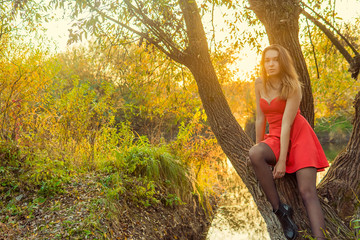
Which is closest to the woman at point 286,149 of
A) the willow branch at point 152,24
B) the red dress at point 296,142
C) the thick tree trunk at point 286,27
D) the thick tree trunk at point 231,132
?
the red dress at point 296,142

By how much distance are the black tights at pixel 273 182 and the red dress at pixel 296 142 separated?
6cm


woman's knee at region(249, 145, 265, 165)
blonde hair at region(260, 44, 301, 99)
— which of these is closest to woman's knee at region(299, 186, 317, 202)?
A: woman's knee at region(249, 145, 265, 165)

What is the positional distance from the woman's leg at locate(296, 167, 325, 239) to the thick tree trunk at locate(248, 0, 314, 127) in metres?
1.05

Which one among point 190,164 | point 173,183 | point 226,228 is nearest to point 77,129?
point 173,183

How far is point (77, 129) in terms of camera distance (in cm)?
514

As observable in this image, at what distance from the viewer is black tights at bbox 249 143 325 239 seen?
268 centimetres

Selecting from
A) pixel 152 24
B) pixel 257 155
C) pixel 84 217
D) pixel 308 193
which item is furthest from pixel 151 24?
pixel 308 193

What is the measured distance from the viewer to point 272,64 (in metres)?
3.04

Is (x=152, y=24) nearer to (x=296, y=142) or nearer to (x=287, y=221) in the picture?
(x=296, y=142)

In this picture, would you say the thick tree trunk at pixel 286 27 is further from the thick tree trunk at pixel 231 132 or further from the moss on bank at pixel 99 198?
the moss on bank at pixel 99 198

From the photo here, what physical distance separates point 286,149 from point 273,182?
0.33 m

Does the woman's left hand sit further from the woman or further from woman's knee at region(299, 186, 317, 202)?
woman's knee at region(299, 186, 317, 202)

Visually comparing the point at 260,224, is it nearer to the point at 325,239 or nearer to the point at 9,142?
the point at 325,239

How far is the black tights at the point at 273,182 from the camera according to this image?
106 inches
